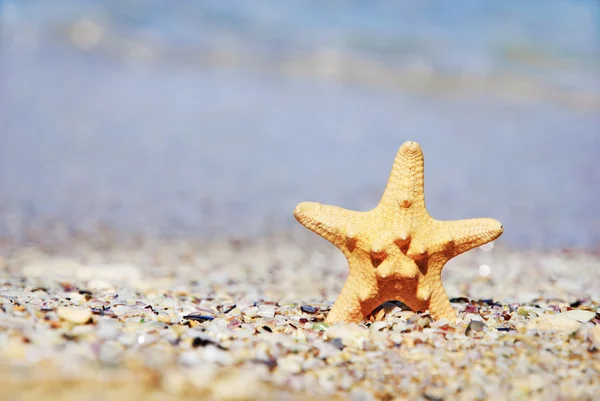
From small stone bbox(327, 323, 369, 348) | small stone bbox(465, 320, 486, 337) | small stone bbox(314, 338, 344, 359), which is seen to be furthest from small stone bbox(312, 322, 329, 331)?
small stone bbox(465, 320, 486, 337)

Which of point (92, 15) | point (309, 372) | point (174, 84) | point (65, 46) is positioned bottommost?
point (309, 372)

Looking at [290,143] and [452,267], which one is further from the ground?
[290,143]

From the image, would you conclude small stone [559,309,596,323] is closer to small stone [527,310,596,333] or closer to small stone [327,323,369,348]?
small stone [527,310,596,333]

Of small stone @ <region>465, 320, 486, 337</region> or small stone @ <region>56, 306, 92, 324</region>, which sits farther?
small stone @ <region>465, 320, 486, 337</region>

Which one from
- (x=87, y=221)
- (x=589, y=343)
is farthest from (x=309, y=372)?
(x=87, y=221)

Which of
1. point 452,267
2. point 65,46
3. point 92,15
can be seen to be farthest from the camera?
point 92,15

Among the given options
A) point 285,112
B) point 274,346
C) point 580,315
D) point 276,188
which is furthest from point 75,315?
point 285,112

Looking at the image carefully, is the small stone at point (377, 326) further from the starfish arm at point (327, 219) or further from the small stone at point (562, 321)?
the small stone at point (562, 321)

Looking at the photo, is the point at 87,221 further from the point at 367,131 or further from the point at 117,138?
the point at 367,131

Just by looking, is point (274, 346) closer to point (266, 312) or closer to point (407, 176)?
point (266, 312)
